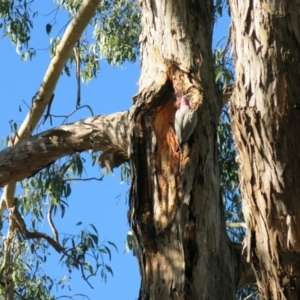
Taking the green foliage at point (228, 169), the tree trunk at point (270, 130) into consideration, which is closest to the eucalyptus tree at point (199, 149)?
the tree trunk at point (270, 130)

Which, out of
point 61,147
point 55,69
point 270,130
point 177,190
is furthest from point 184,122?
point 55,69

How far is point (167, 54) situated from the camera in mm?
3205

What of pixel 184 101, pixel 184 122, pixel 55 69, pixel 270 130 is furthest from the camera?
pixel 55 69

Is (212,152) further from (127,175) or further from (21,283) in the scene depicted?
(21,283)

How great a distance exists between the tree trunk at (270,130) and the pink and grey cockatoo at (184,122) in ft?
2.17

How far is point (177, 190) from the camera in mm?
2932

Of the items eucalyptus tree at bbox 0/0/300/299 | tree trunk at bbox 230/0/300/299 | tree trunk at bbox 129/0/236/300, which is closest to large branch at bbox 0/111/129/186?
eucalyptus tree at bbox 0/0/300/299

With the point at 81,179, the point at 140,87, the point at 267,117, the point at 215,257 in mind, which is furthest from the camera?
the point at 81,179

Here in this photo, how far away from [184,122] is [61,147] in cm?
105

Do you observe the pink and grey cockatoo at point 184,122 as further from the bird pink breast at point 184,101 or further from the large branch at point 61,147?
the large branch at point 61,147

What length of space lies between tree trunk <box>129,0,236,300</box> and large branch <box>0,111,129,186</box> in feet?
2.02

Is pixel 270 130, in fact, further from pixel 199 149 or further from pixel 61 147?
pixel 61 147

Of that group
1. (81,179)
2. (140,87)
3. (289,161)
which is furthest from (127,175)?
(289,161)

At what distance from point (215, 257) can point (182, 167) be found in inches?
13.8
